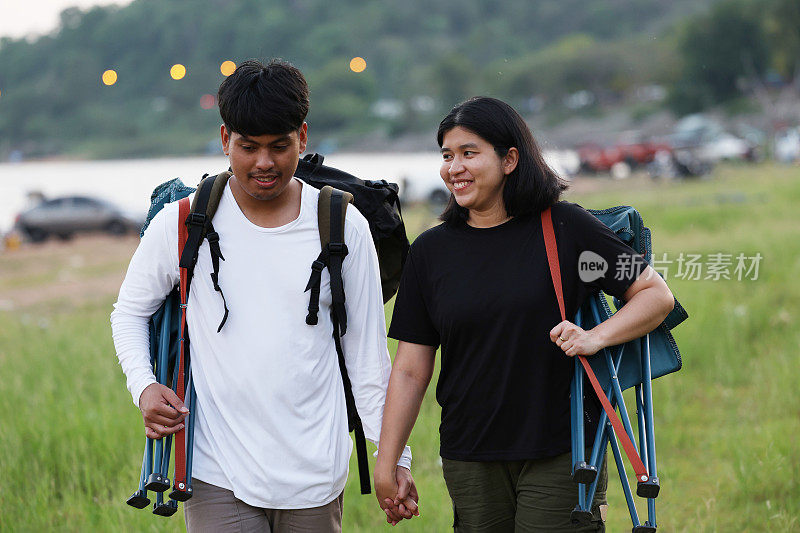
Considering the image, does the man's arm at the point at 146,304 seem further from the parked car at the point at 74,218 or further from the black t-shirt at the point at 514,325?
the parked car at the point at 74,218

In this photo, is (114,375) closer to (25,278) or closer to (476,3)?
(25,278)

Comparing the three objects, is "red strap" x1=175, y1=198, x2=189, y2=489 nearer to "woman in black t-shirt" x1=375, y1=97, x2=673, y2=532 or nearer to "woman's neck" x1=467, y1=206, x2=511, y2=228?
"woman in black t-shirt" x1=375, y1=97, x2=673, y2=532

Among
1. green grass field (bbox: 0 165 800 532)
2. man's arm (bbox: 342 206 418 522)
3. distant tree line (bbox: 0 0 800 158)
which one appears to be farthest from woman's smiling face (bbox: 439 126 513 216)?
distant tree line (bbox: 0 0 800 158)

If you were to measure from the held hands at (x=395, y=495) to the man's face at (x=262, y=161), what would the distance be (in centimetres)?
90

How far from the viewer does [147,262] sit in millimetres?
2762

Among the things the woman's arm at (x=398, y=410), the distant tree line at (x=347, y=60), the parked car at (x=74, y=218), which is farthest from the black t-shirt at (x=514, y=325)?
the distant tree line at (x=347, y=60)

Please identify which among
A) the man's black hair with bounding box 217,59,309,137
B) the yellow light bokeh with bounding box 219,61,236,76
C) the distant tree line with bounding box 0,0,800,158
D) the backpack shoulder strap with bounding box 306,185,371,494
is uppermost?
the distant tree line with bounding box 0,0,800,158

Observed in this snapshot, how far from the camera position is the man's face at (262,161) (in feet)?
8.85

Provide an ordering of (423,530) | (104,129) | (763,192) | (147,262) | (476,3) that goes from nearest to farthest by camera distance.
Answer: (147,262) → (423,530) → (763,192) → (104,129) → (476,3)

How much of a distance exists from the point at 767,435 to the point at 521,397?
3611 millimetres

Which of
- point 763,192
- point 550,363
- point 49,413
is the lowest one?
point 49,413

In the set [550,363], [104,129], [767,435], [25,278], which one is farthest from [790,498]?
[104,129]

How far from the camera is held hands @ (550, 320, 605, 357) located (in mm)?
2699

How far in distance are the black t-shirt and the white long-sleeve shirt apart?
1.08ft
